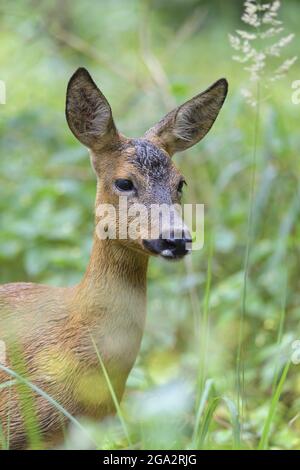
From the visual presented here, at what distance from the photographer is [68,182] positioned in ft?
20.3

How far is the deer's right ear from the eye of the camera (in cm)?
346

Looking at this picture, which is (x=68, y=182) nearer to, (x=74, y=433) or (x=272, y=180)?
(x=272, y=180)

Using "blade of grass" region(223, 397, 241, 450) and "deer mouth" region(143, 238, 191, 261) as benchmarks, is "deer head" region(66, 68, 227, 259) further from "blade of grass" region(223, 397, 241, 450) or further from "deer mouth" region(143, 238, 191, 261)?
"blade of grass" region(223, 397, 241, 450)

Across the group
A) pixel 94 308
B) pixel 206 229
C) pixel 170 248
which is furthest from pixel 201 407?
→ pixel 206 229

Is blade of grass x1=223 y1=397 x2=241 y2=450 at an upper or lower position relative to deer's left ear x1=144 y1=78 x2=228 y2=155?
lower

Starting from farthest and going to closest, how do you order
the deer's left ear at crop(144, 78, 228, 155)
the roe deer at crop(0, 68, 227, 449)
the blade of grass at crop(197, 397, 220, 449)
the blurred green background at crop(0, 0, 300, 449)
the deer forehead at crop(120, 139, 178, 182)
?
the blurred green background at crop(0, 0, 300, 449)
the deer's left ear at crop(144, 78, 228, 155)
the deer forehead at crop(120, 139, 178, 182)
the roe deer at crop(0, 68, 227, 449)
the blade of grass at crop(197, 397, 220, 449)

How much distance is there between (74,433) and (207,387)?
0.49m

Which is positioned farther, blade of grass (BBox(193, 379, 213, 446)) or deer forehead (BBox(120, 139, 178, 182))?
deer forehead (BBox(120, 139, 178, 182))

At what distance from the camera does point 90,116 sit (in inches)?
138

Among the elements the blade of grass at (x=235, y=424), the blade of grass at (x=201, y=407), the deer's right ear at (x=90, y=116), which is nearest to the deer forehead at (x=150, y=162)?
the deer's right ear at (x=90, y=116)

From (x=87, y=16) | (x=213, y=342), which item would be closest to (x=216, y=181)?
(x=213, y=342)

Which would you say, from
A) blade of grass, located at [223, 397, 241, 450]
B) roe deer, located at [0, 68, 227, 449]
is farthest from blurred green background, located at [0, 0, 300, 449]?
blade of grass, located at [223, 397, 241, 450]

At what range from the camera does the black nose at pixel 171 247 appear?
3.08 meters

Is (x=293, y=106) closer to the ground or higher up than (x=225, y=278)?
higher up
